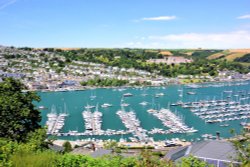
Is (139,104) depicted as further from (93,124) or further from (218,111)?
(93,124)

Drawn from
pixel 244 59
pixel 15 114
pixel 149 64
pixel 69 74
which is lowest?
pixel 69 74

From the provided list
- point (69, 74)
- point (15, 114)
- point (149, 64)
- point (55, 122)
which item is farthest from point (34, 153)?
point (149, 64)

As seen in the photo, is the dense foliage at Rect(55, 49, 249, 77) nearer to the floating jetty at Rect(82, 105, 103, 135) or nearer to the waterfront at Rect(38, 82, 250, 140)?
the waterfront at Rect(38, 82, 250, 140)

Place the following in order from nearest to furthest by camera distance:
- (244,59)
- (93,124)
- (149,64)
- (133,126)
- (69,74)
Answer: (133,126), (93,124), (69,74), (149,64), (244,59)

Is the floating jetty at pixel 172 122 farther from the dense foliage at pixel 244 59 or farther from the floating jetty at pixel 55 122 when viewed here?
the dense foliage at pixel 244 59

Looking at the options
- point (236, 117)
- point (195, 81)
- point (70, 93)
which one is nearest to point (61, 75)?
point (70, 93)

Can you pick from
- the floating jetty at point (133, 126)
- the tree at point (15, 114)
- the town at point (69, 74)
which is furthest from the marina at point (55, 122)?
the town at point (69, 74)

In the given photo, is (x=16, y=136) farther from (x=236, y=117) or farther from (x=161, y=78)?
(x=161, y=78)
